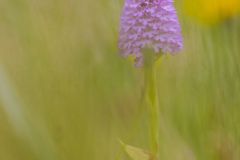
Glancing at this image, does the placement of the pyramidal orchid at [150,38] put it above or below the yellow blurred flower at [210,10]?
above

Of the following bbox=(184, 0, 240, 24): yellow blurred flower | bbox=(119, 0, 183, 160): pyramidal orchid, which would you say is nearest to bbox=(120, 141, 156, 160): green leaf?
bbox=(119, 0, 183, 160): pyramidal orchid

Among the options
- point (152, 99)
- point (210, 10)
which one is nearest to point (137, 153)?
point (152, 99)

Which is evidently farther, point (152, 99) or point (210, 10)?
point (210, 10)

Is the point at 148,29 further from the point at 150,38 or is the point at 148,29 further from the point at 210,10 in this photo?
the point at 210,10

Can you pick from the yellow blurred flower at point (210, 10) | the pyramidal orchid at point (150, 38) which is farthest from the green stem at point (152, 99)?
the yellow blurred flower at point (210, 10)

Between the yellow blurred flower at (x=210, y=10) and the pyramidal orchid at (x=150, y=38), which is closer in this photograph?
the pyramidal orchid at (x=150, y=38)

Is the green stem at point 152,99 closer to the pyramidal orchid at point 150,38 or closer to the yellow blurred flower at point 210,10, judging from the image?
the pyramidal orchid at point 150,38

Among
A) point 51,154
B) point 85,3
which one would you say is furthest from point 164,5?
point 51,154
